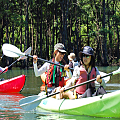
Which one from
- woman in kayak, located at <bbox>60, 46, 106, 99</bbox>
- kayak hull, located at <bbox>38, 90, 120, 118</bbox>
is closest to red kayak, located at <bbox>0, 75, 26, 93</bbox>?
kayak hull, located at <bbox>38, 90, 120, 118</bbox>

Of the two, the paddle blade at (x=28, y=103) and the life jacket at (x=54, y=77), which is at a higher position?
the life jacket at (x=54, y=77)

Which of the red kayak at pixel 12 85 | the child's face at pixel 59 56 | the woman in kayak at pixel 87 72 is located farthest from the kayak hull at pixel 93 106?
the red kayak at pixel 12 85

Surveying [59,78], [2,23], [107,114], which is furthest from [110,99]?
[2,23]

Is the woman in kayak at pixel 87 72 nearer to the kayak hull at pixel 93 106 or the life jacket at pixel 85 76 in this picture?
the life jacket at pixel 85 76

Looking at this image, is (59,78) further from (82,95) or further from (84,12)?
(84,12)

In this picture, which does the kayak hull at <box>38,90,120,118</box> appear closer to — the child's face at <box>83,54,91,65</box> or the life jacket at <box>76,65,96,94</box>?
the life jacket at <box>76,65,96,94</box>

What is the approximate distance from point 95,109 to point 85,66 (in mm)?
879

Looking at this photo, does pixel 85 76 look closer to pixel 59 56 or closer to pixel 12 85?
pixel 59 56

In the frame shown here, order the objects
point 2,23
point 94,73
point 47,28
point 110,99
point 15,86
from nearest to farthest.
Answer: point 110,99 < point 94,73 < point 15,86 < point 2,23 < point 47,28

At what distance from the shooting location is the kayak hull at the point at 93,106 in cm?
632

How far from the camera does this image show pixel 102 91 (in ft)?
22.0

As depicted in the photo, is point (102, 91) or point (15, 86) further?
point (15, 86)

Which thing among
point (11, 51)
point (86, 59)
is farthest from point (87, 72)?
point (11, 51)

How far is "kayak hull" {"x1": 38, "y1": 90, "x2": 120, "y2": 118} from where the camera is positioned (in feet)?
20.7
